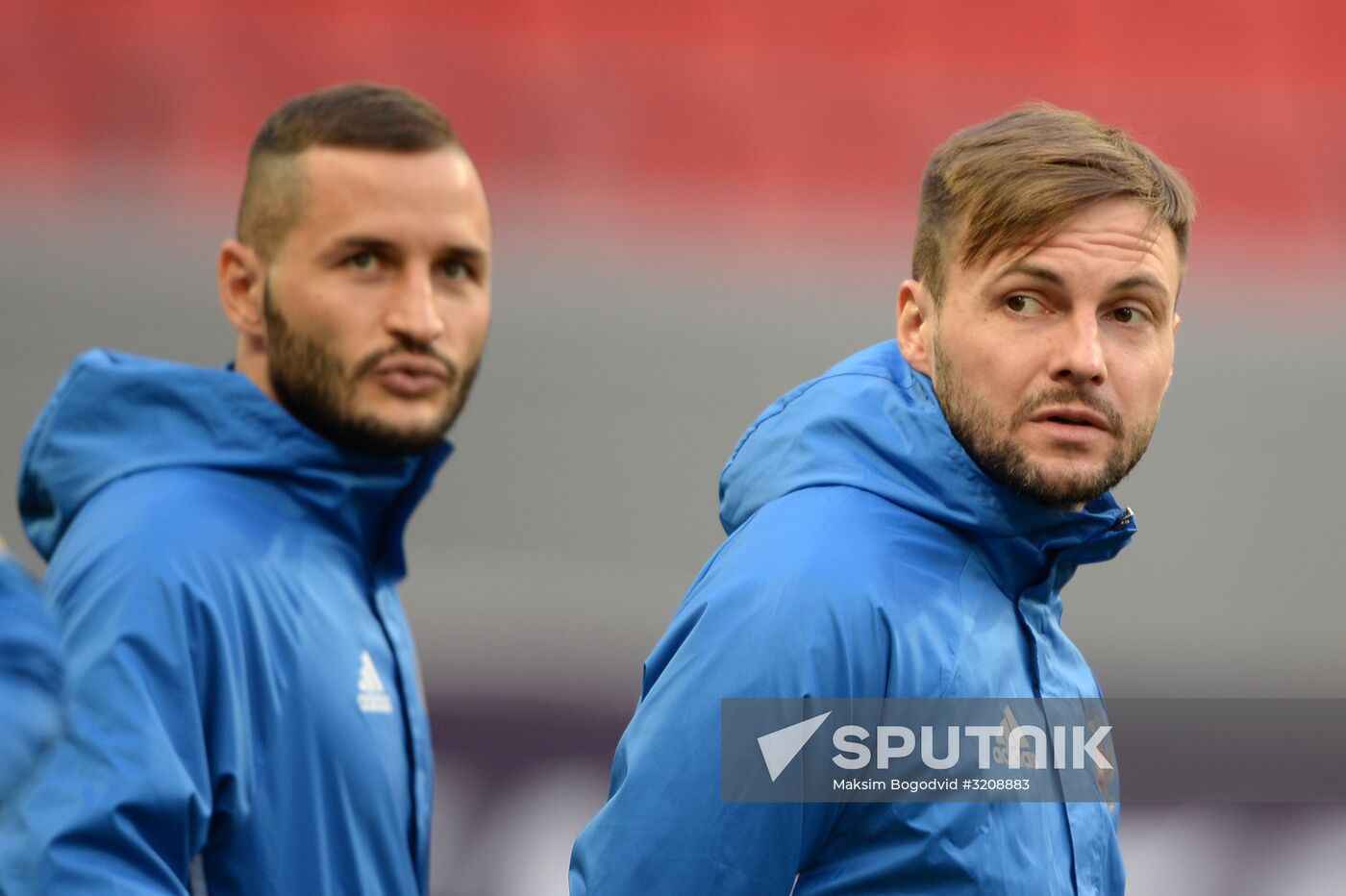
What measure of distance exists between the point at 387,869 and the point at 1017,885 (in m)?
0.89

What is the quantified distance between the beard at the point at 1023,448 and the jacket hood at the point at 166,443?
0.91 metres

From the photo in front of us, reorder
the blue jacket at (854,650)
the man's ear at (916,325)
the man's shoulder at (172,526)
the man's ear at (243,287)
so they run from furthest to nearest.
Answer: the man's ear at (243,287) < the man's shoulder at (172,526) < the man's ear at (916,325) < the blue jacket at (854,650)

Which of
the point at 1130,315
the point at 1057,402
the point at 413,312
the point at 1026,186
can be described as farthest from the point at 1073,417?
the point at 413,312

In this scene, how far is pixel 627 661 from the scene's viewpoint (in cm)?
438

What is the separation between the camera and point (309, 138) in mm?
2396

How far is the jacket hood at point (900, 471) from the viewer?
1.72 metres

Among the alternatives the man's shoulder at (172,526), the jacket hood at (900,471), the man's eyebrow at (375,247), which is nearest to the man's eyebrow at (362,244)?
the man's eyebrow at (375,247)

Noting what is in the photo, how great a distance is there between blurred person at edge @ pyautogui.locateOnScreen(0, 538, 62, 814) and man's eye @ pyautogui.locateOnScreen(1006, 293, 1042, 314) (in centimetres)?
109

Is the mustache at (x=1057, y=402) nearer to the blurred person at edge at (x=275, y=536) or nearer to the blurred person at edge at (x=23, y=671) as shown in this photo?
the blurred person at edge at (x=275, y=536)

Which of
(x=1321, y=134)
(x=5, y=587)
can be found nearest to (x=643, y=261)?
(x=1321, y=134)

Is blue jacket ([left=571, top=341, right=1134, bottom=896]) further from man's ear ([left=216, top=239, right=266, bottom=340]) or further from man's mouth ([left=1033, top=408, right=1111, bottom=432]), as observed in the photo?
man's ear ([left=216, top=239, right=266, bottom=340])

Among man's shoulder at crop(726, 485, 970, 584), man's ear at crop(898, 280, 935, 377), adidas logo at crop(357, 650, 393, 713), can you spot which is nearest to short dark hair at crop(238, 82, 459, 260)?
adidas logo at crop(357, 650, 393, 713)

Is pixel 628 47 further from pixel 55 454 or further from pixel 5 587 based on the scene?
pixel 5 587

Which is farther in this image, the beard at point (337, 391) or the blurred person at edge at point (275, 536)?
the beard at point (337, 391)
